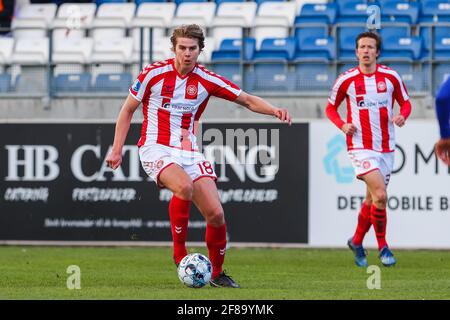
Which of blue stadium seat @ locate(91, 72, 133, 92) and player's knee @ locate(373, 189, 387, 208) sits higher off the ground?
blue stadium seat @ locate(91, 72, 133, 92)

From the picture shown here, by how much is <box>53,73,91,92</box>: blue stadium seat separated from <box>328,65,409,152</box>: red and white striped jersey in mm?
5722

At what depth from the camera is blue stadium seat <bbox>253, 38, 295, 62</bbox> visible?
19.7 m

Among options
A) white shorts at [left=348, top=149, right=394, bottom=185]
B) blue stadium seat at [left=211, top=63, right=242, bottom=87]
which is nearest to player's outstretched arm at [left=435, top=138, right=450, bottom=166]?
white shorts at [left=348, top=149, right=394, bottom=185]

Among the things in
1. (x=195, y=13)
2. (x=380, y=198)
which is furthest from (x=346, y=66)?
(x=380, y=198)

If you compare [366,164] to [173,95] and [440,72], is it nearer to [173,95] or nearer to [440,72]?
[173,95]

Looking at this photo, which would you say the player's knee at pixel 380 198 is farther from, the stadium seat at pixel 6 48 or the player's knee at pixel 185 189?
the stadium seat at pixel 6 48

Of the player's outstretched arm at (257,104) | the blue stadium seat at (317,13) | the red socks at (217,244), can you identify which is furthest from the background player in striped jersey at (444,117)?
the blue stadium seat at (317,13)

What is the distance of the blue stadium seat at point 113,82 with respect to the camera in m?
19.2

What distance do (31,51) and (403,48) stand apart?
6.12 meters

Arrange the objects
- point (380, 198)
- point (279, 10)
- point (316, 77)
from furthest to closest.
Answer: point (279, 10) → point (316, 77) → point (380, 198)

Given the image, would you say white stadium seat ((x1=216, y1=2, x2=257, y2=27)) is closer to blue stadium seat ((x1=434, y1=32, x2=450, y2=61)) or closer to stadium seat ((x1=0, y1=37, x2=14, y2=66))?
blue stadium seat ((x1=434, y1=32, x2=450, y2=61))

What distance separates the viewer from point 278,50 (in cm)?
1975

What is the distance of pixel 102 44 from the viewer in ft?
69.2
